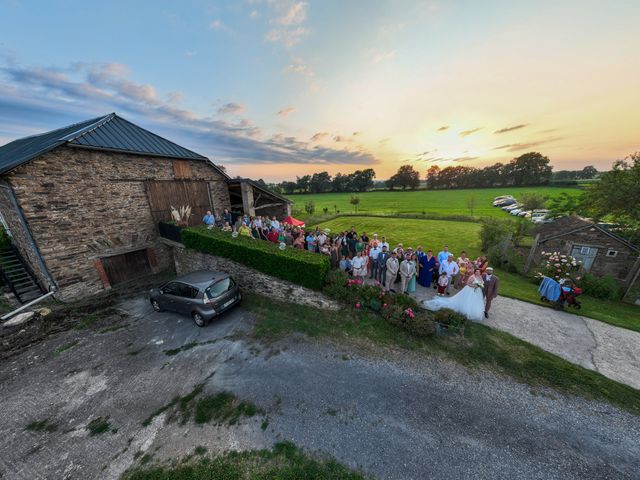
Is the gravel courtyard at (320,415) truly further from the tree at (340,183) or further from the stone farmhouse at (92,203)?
the tree at (340,183)

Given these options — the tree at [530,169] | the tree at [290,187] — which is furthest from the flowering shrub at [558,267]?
the tree at [530,169]

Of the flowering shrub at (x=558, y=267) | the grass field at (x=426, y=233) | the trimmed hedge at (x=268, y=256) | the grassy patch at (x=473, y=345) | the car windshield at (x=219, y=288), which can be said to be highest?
the trimmed hedge at (x=268, y=256)

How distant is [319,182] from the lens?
278 feet

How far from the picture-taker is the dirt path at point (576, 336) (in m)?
5.98

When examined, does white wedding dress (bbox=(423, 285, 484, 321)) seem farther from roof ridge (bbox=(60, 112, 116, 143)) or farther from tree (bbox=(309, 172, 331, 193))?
tree (bbox=(309, 172, 331, 193))

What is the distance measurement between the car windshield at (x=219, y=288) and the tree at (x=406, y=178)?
81886mm

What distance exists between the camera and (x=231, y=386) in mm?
5809

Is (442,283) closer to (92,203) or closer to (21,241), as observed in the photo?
(92,203)

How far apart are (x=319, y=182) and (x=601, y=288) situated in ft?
260

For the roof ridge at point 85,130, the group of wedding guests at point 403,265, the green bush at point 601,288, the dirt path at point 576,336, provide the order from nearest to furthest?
the dirt path at point 576,336 → the group of wedding guests at point 403,265 → the roof ridge at point 85,130 → the green bush at point 601,288

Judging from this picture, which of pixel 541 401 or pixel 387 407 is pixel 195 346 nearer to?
pixel 387 407

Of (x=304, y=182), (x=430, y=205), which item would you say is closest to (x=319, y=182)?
(x=304, y=182)

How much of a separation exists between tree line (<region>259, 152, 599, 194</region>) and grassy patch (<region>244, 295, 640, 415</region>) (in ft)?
242

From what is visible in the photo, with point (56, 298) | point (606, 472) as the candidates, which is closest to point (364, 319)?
point (606, 472)
